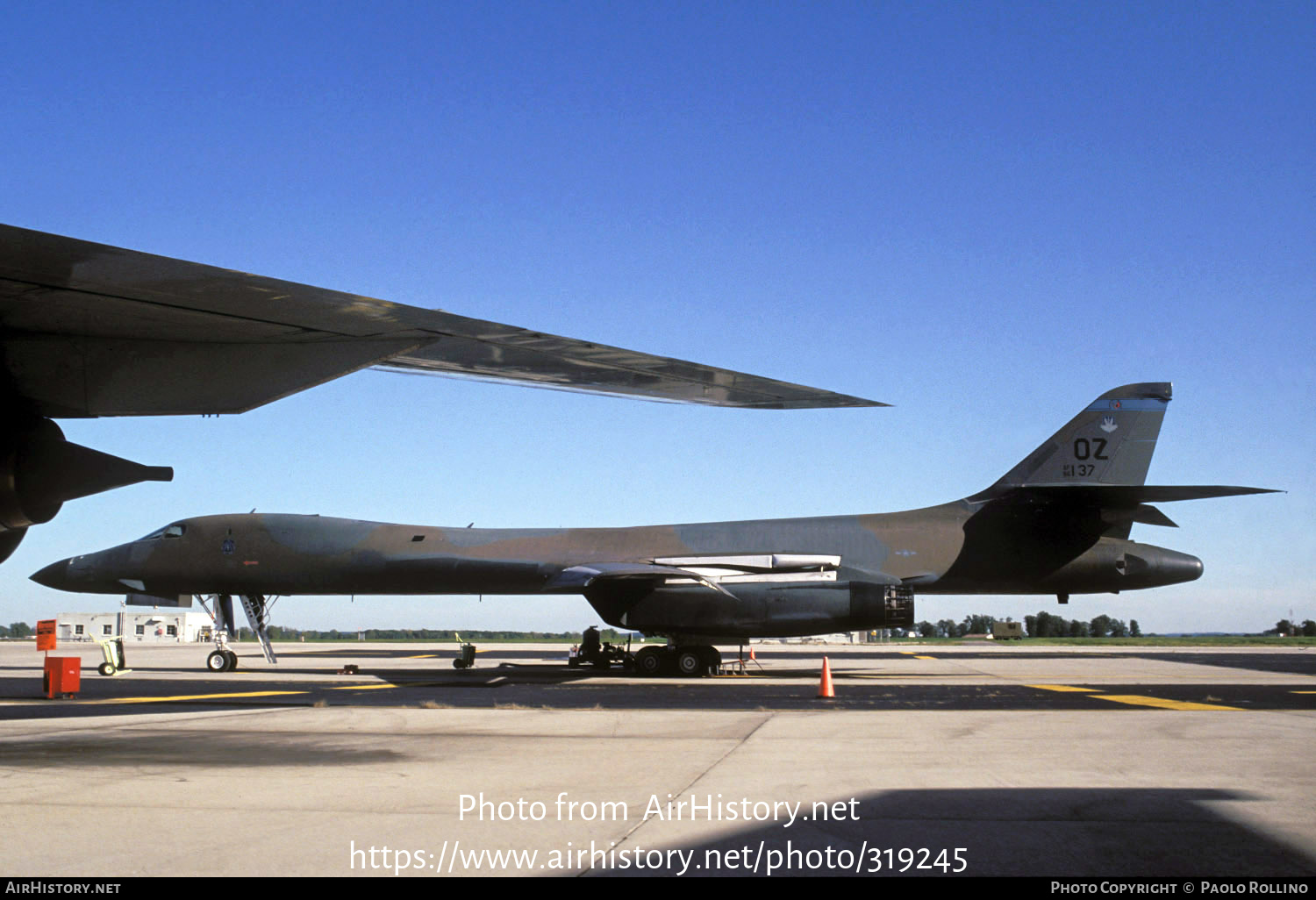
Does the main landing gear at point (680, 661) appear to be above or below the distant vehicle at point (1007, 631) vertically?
above

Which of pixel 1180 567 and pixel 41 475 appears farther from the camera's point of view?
pixel 1180 567

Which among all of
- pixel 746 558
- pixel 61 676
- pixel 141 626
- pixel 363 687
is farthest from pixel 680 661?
pixel 141 626

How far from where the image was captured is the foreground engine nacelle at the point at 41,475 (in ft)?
16.6

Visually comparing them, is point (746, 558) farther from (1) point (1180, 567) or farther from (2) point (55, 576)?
(2) point (55, 576)

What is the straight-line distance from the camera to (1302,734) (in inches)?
394

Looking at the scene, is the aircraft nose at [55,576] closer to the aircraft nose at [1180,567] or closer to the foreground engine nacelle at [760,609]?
the foreground engine nacelle at [760,609]

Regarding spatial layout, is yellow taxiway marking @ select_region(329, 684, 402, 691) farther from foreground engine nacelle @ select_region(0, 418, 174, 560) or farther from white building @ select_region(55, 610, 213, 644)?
white building @ select_region(55, 610, 213, 644)

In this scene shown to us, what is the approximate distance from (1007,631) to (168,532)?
164 ft

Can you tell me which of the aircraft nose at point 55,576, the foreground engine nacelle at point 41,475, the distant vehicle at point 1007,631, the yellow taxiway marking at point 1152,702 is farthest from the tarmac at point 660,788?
the distant vehicle at point 1007,631

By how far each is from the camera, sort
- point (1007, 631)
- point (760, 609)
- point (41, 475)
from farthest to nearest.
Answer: point (1007, 631) → point (760, 609) → point (41, 475)

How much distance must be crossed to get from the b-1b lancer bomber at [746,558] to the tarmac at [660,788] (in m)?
6.55

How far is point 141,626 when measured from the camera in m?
54.3

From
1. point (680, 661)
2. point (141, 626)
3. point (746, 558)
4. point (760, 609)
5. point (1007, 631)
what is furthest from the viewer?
point (1007, 631)
